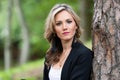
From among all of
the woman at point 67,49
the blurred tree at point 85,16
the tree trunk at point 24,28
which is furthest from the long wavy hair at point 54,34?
the tree trunk at point 24,28

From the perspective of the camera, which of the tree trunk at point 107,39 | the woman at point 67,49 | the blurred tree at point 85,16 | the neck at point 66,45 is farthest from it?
the blurred tree at point 85,16

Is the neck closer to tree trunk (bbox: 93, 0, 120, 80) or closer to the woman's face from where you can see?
the woman's face

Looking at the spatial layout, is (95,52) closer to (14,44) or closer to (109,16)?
(109,16)

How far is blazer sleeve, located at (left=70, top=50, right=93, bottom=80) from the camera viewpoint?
4.56 meters

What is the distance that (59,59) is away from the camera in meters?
4.95

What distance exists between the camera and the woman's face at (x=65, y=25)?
185 inches

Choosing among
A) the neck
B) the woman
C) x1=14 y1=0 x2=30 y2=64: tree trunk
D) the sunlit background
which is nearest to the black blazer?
the woman

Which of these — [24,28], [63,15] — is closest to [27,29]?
[24,28]

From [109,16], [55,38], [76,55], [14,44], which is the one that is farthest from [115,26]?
[14,44]

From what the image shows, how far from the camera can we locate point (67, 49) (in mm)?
4914

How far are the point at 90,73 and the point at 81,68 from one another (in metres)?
0.16

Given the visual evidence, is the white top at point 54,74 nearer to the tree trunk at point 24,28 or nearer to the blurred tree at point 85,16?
the blurred tree at point 85,16

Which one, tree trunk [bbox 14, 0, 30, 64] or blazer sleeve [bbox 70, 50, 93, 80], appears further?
tree trunk [bbox 14, 0, 30, 64]

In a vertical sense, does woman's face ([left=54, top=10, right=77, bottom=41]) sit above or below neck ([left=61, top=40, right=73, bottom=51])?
above
